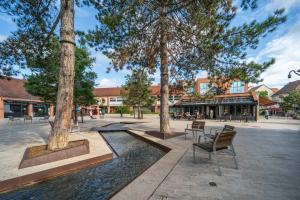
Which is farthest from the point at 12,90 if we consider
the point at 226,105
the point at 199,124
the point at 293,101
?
the point at 293,101

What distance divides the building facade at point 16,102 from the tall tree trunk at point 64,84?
91.9ft

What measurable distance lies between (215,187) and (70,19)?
6.01 metres

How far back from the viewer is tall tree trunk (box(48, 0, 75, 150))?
5.42m

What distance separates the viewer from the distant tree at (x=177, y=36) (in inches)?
272

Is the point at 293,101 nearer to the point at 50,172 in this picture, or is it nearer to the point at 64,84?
the point at 64,84

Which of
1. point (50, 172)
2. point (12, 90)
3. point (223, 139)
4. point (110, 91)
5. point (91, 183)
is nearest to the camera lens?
point (91, 183)

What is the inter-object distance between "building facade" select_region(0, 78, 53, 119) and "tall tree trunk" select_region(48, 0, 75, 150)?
28015 millimetres

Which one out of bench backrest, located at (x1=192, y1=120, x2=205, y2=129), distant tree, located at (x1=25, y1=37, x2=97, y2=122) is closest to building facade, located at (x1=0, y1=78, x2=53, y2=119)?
distant tree, located at (x1=25, y1=37, x2=97, y2=122)

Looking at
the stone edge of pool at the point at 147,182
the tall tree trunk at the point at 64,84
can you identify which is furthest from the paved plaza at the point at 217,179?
the tall tree trunk at the point at 64,84

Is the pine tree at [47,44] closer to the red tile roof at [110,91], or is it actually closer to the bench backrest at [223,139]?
the bench backrest at [223,139]

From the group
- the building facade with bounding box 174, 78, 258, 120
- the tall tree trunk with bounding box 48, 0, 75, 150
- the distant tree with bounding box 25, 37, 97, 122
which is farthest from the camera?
the building facade with bounding box 174, 78, 258, 120

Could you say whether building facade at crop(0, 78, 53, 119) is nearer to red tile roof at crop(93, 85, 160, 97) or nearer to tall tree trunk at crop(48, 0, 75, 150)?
red tile roof at crop(93, 85, 160, 97)

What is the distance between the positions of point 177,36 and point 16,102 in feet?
108

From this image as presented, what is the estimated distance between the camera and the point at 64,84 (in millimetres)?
5516
